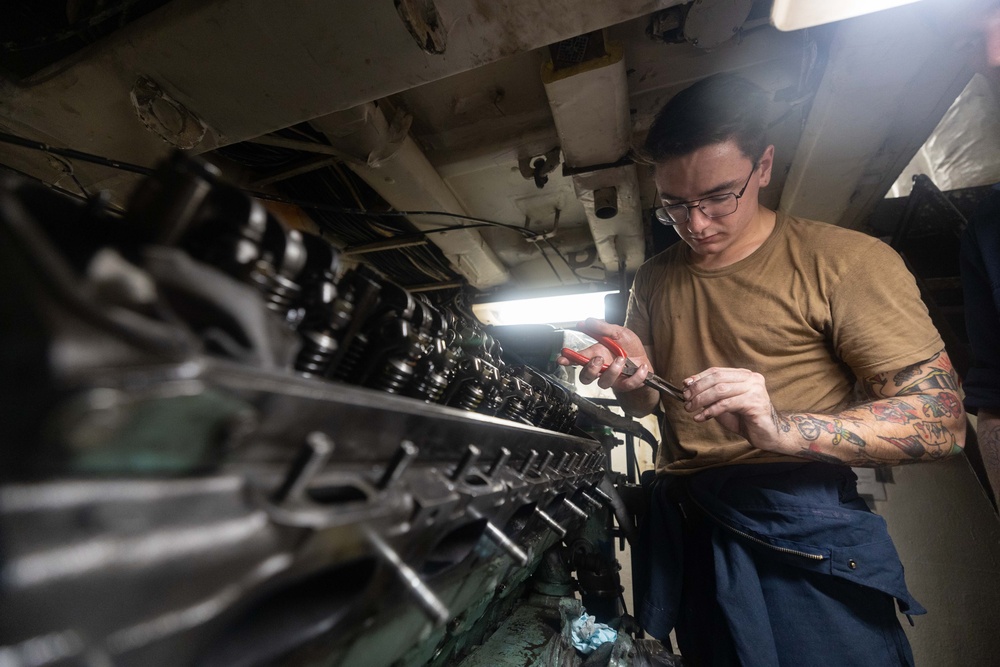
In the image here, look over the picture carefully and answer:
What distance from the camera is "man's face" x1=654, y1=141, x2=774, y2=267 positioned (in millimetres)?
1438

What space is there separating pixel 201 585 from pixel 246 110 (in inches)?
69.6

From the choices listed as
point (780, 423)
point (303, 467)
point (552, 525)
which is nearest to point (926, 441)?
point (780, 423)

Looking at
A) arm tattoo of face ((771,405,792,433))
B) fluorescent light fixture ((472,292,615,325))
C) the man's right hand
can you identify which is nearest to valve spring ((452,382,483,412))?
the man's right hand

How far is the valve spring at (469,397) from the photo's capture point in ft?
2.79

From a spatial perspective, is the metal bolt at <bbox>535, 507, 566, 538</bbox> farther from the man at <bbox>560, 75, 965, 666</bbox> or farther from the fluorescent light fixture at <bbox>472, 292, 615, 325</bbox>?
the fluorescent light fixture at <bbox>472, 292, 615, 325</bbox>

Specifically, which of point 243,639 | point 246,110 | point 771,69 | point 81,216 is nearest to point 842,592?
point 243,639

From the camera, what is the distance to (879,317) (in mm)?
1212

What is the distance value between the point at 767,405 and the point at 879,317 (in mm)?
497

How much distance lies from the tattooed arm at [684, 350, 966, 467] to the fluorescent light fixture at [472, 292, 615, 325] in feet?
6.78

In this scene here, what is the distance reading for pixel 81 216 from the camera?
373mm

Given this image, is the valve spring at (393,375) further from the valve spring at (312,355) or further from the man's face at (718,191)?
the man's face at (718,191)

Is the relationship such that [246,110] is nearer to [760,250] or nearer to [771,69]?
[760,250]

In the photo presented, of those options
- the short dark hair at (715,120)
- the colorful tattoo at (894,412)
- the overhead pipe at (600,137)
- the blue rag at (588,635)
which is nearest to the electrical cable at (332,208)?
the overhead pipe at (600,137)

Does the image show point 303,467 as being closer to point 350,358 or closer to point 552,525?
point 350,358
